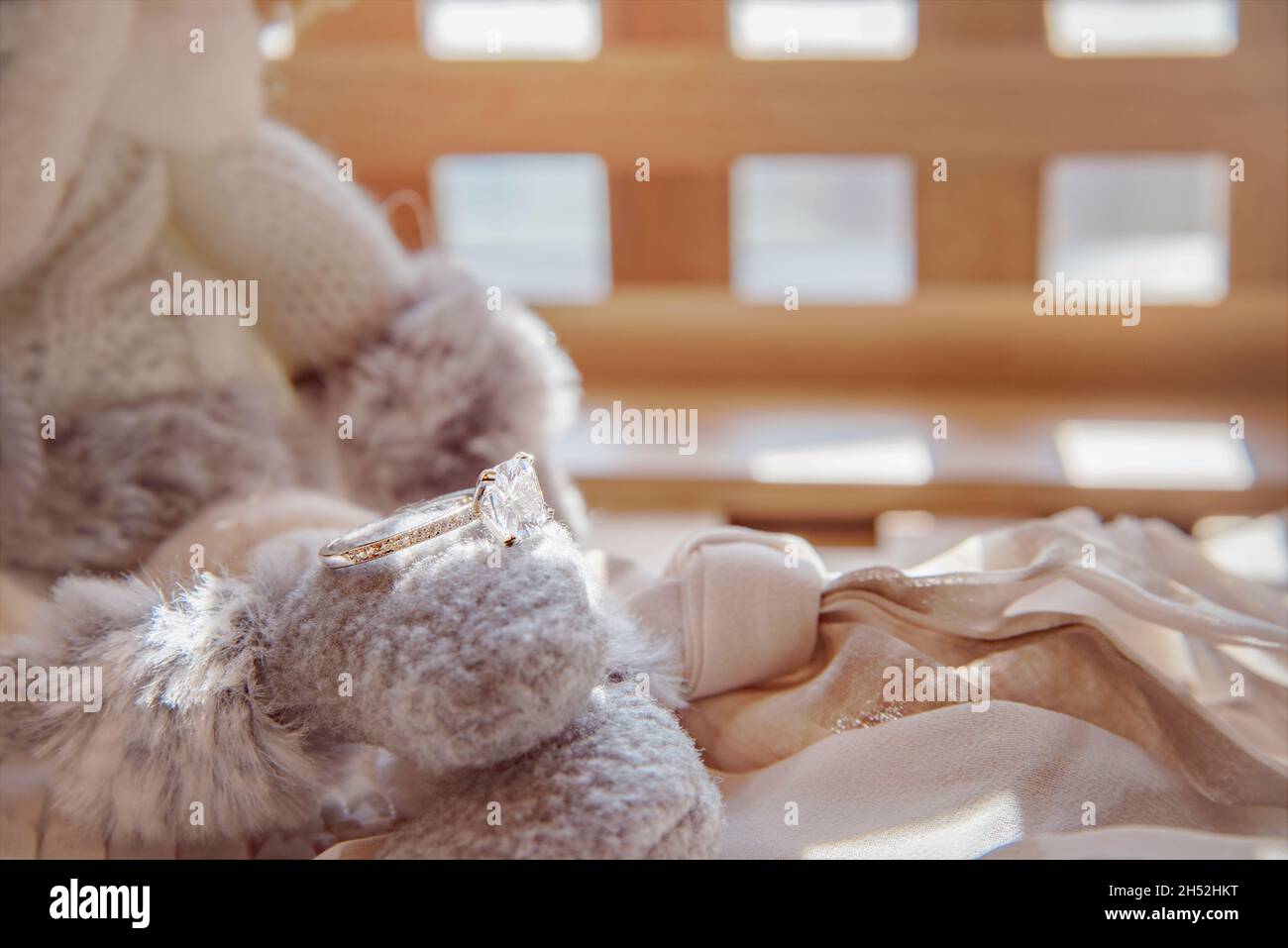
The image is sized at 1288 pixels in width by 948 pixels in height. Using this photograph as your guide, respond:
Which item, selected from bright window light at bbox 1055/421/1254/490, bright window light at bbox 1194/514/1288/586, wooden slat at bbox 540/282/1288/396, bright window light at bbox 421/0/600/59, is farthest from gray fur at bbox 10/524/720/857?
bright window light at bbox 421/0/600/59

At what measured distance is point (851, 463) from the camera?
1.29 meters

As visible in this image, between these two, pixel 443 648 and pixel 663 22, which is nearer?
pixel 443 648

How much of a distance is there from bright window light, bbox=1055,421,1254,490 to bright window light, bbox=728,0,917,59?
540 millimetres

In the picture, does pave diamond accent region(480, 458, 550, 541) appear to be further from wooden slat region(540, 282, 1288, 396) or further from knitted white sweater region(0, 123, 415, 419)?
wooden slat region(540, 282, 1288, 396)

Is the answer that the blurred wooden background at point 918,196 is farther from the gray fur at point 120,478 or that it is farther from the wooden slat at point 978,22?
the gray fur at point 120,478

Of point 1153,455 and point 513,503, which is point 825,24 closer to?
point 1153,455

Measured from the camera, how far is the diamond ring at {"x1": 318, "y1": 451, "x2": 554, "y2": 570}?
0.55 m

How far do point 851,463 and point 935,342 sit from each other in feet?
1.00

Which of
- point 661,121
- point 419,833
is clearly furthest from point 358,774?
point 661,121

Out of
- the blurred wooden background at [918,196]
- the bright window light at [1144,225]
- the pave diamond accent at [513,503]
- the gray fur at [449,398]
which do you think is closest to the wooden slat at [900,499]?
the blurred wooden background at [918,196]

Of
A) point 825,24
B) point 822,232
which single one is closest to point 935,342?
point 825,24

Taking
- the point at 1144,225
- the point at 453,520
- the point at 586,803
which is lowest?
the point at 586,803

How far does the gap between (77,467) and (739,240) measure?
981 millimetres
